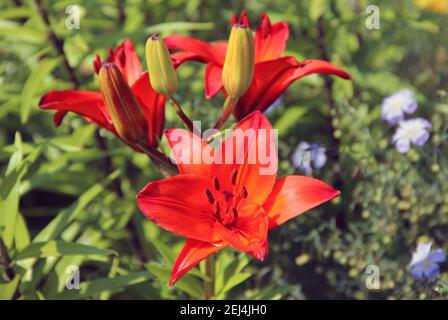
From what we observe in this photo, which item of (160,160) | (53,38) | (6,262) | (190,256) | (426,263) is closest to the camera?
(190,256)

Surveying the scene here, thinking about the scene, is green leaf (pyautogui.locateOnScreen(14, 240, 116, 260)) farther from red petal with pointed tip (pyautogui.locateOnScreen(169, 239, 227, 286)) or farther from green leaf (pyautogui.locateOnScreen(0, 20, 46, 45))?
green leaf (pyautogui.locateOnScreen(0, 20, 46, 45))

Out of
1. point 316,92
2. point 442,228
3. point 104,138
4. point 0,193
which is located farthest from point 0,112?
point 442,228

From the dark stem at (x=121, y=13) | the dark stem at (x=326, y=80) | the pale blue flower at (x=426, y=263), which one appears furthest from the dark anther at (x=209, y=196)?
the dark stem at (x=121, y=13)

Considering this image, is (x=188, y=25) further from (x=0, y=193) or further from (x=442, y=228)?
(x=442, y=228)

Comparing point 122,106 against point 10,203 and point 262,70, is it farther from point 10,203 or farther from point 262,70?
point 10,203

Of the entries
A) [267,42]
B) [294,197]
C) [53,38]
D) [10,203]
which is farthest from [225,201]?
[53,38]

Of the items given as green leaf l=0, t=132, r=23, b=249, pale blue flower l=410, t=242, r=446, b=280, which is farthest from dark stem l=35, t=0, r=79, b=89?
pale blue flower l=410, t=242, r=446, b=280

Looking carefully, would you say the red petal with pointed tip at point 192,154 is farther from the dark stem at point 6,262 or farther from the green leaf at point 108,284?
the dark stem at point 6,262
